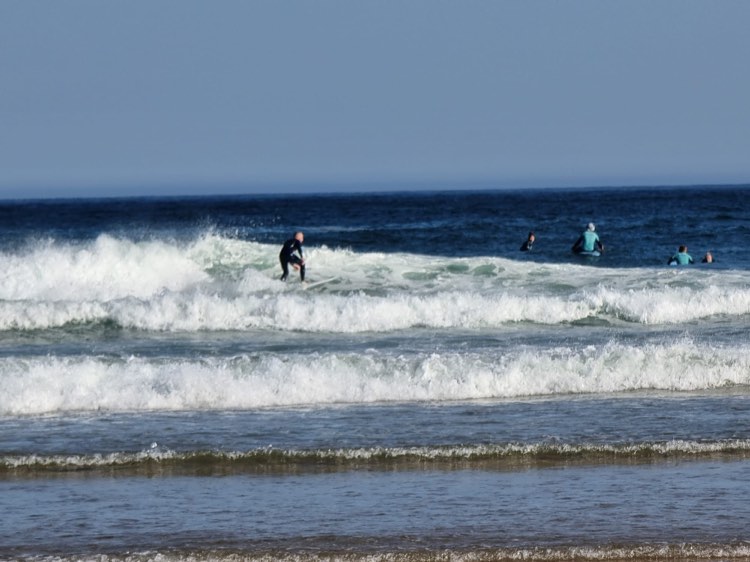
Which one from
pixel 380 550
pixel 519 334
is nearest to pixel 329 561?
pixel 380 550

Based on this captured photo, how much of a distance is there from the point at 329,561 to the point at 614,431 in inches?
159

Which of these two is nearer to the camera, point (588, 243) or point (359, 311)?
point (359, 311)

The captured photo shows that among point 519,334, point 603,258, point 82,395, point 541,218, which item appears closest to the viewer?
point 82,395

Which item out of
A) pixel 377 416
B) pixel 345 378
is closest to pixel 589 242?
pixel 345 378

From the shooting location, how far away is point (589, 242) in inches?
1231

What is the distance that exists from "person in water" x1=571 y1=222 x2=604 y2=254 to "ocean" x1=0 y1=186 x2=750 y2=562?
23.6ft

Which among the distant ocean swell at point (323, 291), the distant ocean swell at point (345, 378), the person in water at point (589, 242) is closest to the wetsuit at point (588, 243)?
the person in water at point (589, 242)

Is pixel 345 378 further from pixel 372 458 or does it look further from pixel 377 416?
pixel 372 458

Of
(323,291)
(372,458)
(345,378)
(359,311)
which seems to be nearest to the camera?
(372,458)

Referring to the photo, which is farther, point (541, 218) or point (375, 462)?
point (541, 218)

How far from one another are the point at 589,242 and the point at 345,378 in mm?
19811

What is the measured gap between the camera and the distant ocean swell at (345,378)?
11984 millimetres

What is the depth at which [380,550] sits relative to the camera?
23.6 feet

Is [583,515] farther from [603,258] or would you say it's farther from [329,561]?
[603,258]
